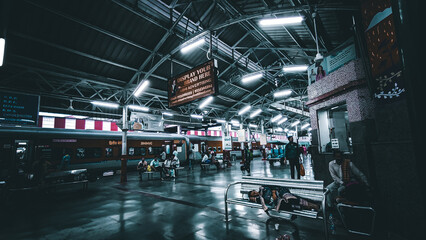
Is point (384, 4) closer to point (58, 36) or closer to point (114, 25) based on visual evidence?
point (114, 25)

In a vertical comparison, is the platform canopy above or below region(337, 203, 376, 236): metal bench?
above

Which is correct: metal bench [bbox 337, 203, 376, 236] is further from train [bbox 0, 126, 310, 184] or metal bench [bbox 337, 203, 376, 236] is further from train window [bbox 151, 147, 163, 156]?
train window [bbox 151, 147, 163, 156]

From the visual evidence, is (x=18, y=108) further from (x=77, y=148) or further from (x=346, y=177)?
(x=346, y=177)

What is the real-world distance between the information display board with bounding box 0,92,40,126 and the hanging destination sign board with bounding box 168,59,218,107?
260 inches

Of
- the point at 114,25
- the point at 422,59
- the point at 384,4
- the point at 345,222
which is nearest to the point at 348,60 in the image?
the point at 384,4

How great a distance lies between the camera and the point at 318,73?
707cm

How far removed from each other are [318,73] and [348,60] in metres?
1.33

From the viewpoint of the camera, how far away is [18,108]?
8.58 metres

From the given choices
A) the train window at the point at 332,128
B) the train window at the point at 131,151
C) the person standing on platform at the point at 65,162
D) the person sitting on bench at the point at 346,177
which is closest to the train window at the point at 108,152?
the train window at the point at 131,151

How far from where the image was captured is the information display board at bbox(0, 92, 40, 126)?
8.21 metres

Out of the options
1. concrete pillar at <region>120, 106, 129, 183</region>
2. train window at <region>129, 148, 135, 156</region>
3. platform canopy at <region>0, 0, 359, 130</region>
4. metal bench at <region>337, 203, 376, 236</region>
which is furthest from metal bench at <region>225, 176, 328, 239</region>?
train window at <region>129, 148, 135, 156</region>

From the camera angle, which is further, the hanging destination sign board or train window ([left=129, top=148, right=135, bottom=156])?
train window ([left=129, top=148, right=135, bottom=156])

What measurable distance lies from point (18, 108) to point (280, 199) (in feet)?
37.1

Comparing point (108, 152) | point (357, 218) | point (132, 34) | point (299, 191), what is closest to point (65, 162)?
point (108, 152)
